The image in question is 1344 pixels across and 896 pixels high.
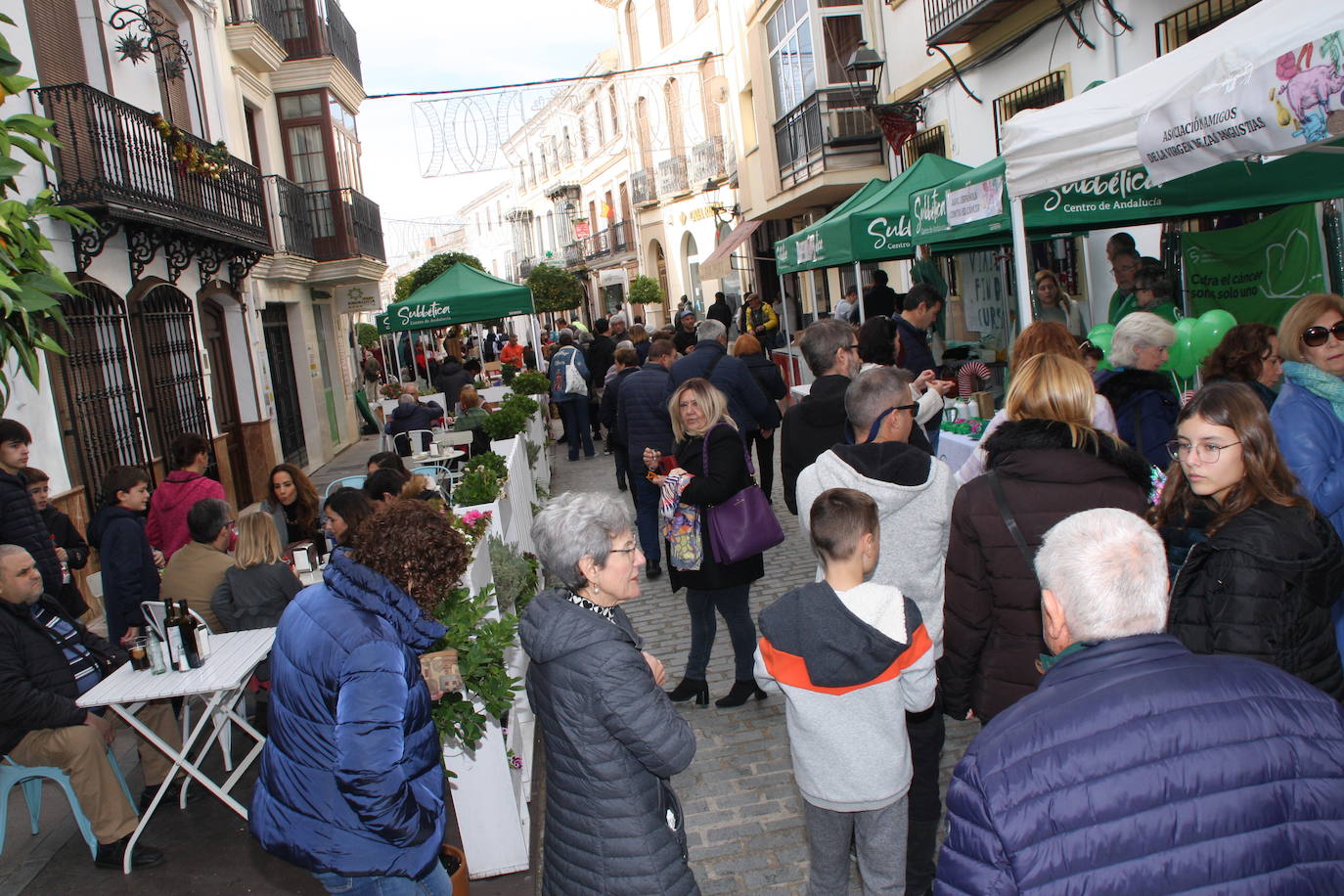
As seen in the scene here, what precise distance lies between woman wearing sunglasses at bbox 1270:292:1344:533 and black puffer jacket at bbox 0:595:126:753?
4915 mm

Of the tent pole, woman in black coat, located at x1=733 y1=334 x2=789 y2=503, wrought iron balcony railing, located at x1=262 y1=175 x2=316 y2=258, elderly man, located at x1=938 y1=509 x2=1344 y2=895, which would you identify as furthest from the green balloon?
wrought iron balcony railing, located at x1=262 y1=175 x2=316 y2=258

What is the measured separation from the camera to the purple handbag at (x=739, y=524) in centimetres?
509

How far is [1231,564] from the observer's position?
265 centimetres

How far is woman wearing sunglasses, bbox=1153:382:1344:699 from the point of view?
2.62 meters

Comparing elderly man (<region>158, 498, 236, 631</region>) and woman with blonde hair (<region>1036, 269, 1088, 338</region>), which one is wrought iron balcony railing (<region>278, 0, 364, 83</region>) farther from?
elderly man (<region>158, 498, 236, 631</region>)

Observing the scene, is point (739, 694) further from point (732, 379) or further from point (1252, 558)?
point (1252, 558)

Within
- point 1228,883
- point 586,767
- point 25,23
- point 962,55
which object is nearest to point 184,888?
point 586,767

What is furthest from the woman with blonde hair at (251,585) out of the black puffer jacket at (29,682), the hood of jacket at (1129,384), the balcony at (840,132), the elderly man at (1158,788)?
the balcony at (840,132)

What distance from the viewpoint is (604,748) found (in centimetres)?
260

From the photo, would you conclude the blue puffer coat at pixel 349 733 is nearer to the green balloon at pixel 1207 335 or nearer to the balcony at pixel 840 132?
the green balloon at pixel 1207 335

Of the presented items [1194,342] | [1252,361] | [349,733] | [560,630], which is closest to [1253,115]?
[1252,361]

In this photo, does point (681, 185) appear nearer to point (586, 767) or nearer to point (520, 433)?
point (520, 433)

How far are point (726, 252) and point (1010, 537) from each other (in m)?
21.3

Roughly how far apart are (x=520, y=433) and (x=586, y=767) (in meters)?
7.67
